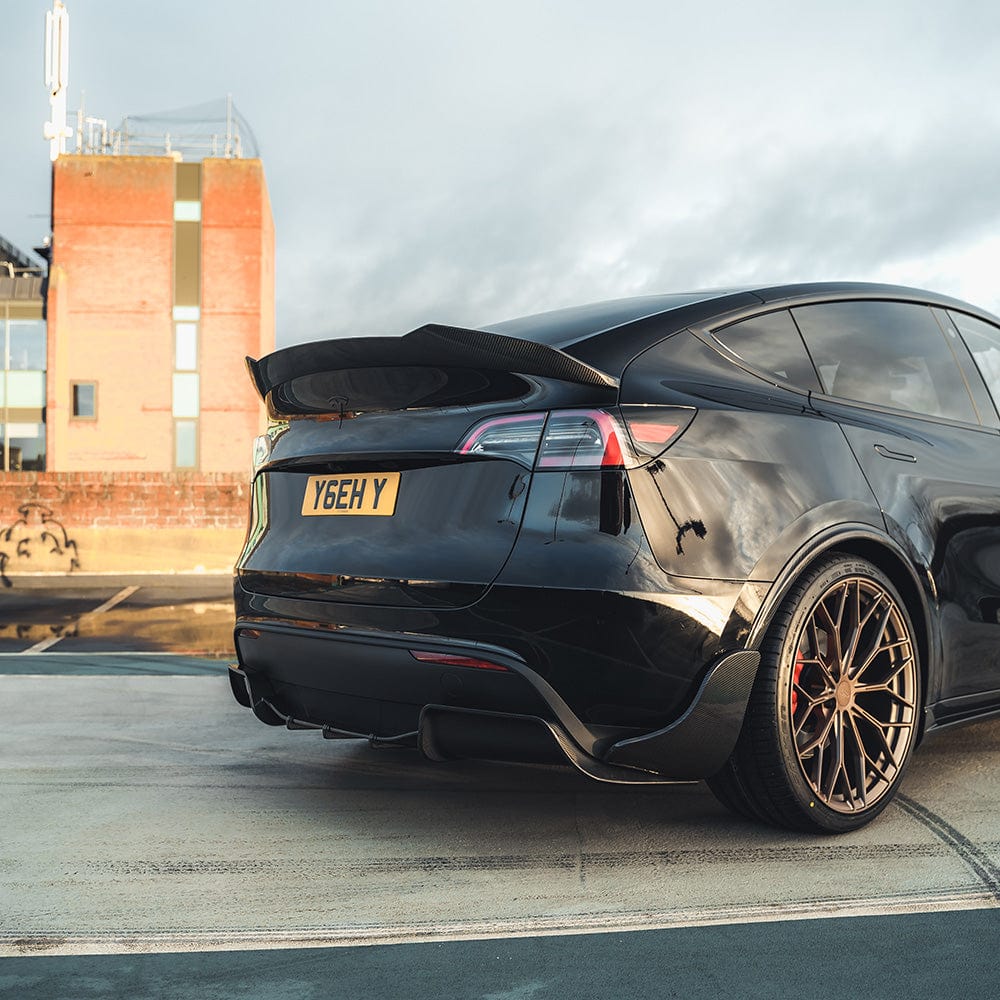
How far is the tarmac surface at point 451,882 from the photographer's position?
242 centimetres

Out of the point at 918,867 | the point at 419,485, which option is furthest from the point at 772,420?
the point at 918,867

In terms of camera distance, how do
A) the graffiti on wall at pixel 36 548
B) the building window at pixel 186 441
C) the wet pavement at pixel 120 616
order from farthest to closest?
1. the building window at pixel 186 441
2. the graffiti on wall at pixel 36 548
3. the wet pavement at pixel 120 616

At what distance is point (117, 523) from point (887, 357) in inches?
574

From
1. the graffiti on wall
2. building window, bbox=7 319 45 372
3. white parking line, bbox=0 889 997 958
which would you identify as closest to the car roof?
white parking line, bbox=0 889 997 958

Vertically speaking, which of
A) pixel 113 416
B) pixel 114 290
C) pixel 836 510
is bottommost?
pixel 113 416

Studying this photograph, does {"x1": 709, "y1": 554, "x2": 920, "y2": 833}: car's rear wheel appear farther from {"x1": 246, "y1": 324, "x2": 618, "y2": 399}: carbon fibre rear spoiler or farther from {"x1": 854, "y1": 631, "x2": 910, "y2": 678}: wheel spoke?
{"x1": 246, "y1": 324, "x2": 618, "y2": 399}: carbon fibre rear spoiler

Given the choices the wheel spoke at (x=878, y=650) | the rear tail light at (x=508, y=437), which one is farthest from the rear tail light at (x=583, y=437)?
the wheel spoke at (x=878, y=650)

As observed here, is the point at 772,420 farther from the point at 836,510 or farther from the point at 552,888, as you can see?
the point at 552,888

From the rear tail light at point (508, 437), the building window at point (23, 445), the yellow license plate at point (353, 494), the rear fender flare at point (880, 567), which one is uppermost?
the rear tail light at point (508, 437)

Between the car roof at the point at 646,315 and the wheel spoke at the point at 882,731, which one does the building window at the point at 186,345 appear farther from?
the wheel spoke at the point at 882,731

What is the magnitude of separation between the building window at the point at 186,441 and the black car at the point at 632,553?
33921 mm

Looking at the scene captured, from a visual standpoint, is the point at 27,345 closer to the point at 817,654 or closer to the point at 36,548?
the point at 36,548

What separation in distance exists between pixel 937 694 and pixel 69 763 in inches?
121

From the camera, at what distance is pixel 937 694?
3686 mm
